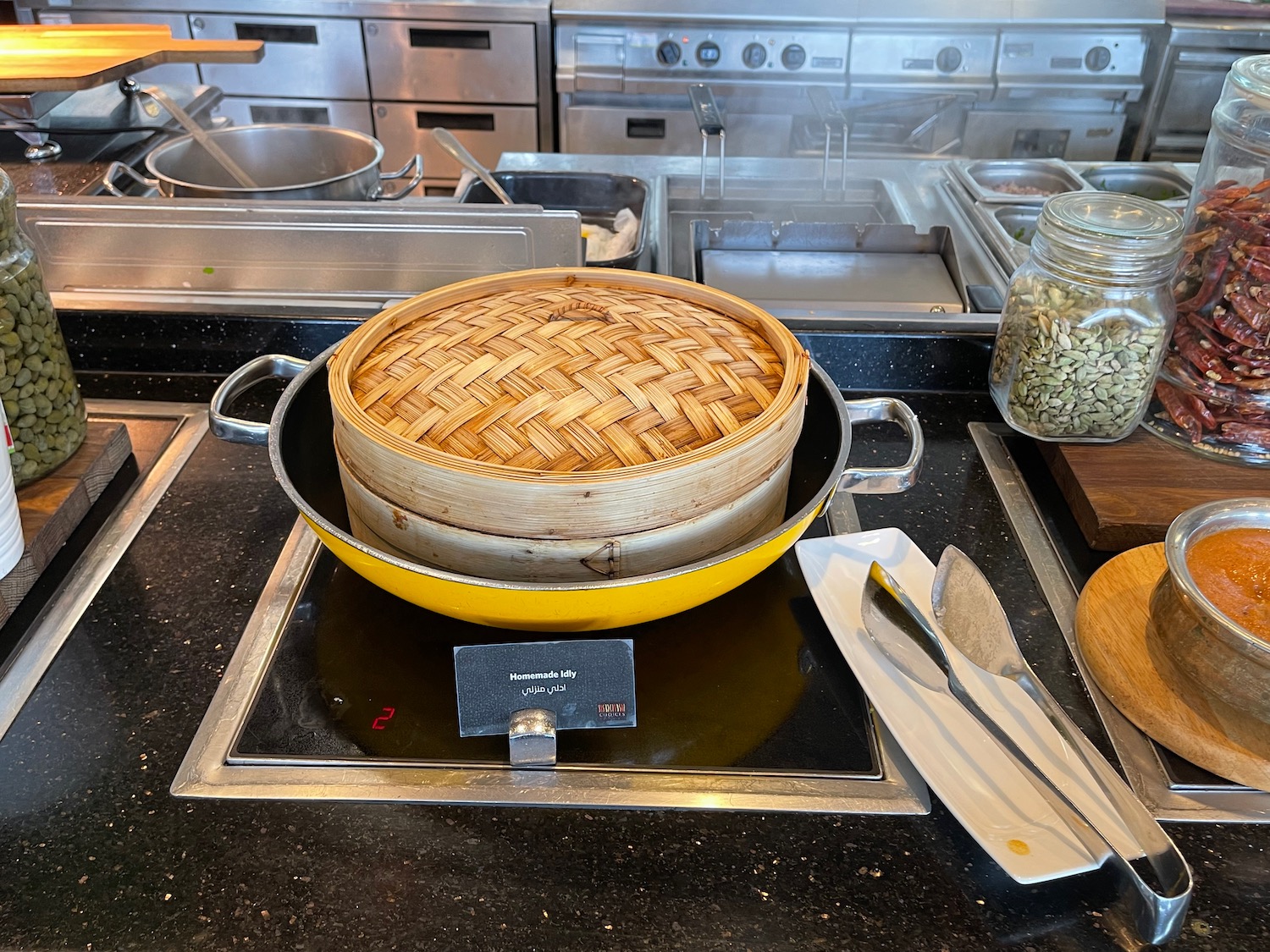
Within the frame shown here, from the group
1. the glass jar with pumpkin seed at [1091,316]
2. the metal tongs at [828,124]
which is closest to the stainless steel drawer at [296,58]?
the metal tongs at [828,124]

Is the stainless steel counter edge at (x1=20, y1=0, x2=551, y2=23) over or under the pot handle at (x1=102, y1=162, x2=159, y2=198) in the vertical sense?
over

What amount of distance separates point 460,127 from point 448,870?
263cm

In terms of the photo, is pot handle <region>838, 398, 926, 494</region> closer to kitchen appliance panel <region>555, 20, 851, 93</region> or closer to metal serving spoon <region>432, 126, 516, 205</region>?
metal serving spoon <region>432, 126, 516, 205</region>

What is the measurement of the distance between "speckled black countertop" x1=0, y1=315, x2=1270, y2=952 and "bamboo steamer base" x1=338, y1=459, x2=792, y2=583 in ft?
0.59

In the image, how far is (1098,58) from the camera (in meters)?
2.68

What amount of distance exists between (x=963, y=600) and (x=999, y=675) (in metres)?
0.08

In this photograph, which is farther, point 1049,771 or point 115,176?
point 115,176

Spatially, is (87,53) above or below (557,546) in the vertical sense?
above

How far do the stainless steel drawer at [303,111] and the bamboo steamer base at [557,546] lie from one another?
2.47 metres

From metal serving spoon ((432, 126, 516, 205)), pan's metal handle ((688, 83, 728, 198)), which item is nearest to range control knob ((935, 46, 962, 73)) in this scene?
pan's metal handle ((688, 83, 728, 198))

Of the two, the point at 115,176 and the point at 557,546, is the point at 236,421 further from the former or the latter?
the point at 115,176

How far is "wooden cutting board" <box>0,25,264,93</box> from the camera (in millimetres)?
1242


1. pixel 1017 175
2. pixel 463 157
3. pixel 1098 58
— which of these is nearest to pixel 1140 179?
pixel 1017 175

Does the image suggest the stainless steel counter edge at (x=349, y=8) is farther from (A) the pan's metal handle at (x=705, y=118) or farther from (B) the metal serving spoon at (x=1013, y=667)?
(B) the metal serving spoon at (x=1013, y=667)
